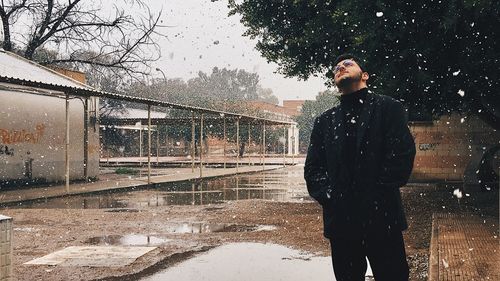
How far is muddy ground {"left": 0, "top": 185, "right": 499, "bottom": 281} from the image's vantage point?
19.3ft

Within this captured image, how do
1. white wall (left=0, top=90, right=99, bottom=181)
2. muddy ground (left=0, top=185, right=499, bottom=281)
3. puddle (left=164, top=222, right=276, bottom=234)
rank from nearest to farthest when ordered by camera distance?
muddy ground (left=0, top=185, right=499, bottom=281), puddle (left=164, top=222, right=276, bottom=234), white wall (left=0, top=90, right=99, bottom=181)

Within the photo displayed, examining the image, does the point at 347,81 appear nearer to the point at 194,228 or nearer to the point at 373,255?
the point at 373,255

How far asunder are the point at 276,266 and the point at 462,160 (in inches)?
562

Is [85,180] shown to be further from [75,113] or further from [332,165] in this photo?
[332,165]

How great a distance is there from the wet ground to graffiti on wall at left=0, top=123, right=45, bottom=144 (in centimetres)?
395

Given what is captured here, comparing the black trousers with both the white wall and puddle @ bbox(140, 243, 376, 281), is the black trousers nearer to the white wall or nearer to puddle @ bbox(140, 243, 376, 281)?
puddle @ bbox(140, 243, 376, 281)

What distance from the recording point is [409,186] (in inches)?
678

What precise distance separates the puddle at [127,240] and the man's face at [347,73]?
4872 millimetres

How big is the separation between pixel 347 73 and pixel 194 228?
617 cm

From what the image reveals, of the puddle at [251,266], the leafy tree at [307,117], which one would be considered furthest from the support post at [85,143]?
the leafy tree at [307,117]

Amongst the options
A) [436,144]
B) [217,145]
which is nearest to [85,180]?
[436,144]

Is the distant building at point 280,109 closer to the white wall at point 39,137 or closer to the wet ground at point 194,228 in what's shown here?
the white wall at point 39,137

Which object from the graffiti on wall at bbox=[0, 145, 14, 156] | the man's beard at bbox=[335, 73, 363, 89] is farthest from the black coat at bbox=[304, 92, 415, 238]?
the graffiti on wall at bbox=[0, 145, 14, 156]

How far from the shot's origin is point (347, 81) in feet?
10.4
